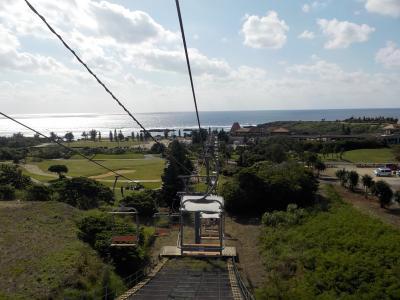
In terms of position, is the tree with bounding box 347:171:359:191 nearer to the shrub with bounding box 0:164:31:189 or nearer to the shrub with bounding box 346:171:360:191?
the shrub with bounding box 346:171:360:191

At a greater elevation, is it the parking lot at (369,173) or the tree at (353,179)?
the tree at (353,179)

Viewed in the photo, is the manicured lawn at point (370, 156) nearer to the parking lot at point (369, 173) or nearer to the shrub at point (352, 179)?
the parking lot at point (369, 173)

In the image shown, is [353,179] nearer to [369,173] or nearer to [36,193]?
[369,173]

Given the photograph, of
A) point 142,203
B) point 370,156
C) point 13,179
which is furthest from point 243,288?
point 370,156

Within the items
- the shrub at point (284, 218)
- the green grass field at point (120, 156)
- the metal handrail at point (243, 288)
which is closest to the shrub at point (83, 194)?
the shrub at point (284, 218)

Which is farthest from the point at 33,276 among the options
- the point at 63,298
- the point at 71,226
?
the point at 71,226

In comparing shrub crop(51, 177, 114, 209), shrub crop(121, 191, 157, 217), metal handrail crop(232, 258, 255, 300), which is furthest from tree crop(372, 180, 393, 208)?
shrub crop(51, 177, 114, 209)
